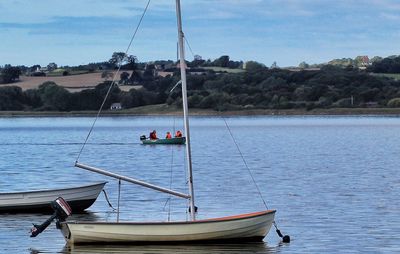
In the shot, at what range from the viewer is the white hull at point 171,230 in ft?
106

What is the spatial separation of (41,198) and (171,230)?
413 inches

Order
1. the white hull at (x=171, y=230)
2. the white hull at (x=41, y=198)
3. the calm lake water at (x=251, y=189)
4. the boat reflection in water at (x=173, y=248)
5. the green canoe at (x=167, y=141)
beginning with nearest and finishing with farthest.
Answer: the white hull at (x=171, y=230) → the boat reflection in water at (x=173, y=248) → the calm lake water at (x=251, y=189) → the white hull at (x=41, y=198) → the green canoe at (x=167, y=141)

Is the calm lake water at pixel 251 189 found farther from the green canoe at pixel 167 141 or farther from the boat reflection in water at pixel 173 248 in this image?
the green canoe at pixel 167 141

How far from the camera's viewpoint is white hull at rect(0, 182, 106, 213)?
41.4 meters

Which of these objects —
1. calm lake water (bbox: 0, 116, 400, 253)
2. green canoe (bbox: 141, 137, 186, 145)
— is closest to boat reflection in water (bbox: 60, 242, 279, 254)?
calm lake water (bbox: 0, 116, 400, 253)

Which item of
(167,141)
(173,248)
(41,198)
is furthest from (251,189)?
(167,141)

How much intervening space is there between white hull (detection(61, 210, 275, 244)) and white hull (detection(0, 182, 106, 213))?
8085 mm

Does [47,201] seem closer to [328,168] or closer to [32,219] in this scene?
[32,219]

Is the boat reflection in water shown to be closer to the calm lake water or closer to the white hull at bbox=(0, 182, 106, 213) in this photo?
the calm lake water

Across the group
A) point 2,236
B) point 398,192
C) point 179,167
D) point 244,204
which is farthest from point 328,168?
point 2,236

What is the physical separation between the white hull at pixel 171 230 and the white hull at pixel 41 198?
8.09 meters

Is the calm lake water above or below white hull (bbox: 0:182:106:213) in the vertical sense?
below

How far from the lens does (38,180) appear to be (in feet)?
204

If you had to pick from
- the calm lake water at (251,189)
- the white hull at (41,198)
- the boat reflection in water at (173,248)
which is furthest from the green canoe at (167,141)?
the boat reflection in water at (173,248)
